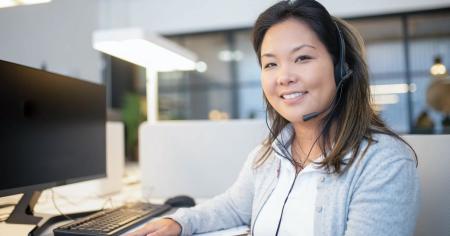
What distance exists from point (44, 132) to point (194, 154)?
1.99ft

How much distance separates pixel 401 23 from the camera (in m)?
4.18

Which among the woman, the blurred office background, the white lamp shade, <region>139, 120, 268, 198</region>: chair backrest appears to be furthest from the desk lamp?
the blurred office background

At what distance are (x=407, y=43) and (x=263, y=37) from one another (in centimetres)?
384

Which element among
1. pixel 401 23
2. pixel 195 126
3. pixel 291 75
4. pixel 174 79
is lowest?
pixel 195 126

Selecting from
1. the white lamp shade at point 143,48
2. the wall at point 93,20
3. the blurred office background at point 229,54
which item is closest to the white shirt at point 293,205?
the white lamp shade at point 143,48

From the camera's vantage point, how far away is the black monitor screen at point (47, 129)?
90 centimetres

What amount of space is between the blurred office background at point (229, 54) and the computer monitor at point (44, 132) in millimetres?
1542

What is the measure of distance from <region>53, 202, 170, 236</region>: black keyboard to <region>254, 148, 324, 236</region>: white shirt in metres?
0.34

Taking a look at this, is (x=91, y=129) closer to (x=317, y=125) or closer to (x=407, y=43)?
(x=317, y=125)

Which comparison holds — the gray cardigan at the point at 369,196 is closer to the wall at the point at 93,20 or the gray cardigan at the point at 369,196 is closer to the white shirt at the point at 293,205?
the white shirt at the point at 293,205

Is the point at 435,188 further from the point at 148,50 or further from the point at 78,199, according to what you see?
the point at 78,199

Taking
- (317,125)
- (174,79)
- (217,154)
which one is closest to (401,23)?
(174,79)

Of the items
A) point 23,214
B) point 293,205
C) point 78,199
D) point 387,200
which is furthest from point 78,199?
point 387,200

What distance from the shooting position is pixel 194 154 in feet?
4.84
